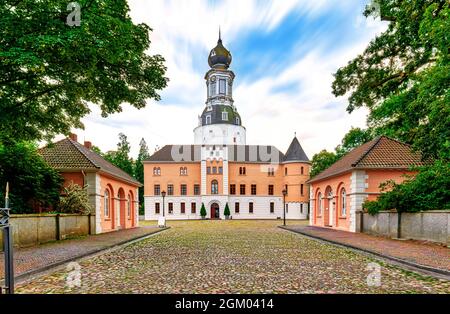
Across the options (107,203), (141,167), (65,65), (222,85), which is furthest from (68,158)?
(141,167)

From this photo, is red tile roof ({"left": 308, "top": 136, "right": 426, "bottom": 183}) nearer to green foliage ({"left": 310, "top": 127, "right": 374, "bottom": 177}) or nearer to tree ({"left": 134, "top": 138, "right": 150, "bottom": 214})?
green foliage ({"left": 310, "top": 127, "right": 374, "bottom": 177})

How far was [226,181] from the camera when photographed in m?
51.7

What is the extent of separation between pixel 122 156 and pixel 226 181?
1032 inches

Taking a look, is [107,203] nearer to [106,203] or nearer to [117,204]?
[106,203]

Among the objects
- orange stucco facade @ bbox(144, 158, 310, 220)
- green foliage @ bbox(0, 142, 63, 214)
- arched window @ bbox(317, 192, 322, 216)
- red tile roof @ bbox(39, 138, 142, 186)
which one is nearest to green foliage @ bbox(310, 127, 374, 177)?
orange stucco facade @ bbox(144, 158, 310, 220)

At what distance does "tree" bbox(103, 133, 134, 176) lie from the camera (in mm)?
61287

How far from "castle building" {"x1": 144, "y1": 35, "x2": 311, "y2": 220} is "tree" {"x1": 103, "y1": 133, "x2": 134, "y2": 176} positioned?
11634mm

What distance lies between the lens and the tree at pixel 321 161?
168 ft

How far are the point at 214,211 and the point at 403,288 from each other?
153ft

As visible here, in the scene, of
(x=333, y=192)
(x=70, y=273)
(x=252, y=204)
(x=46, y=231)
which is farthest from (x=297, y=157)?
(x=70, y=273)

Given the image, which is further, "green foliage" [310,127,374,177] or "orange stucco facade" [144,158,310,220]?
"orange stucco facade" [144,158,310,220]

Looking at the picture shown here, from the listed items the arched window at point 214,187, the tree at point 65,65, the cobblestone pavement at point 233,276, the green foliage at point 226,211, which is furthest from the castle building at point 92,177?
the arched window at point 214,187

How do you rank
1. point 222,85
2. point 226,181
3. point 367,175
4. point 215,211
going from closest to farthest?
point 367,175, point 226,181, point 215,211, point 222,85

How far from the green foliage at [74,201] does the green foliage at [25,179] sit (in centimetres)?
56
